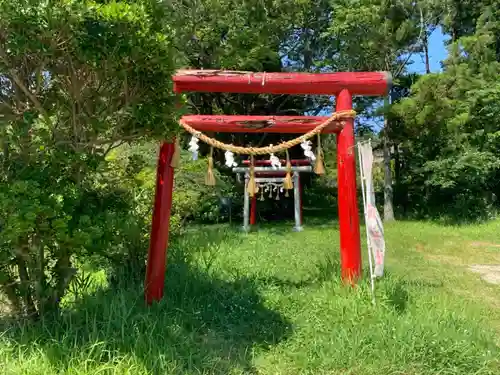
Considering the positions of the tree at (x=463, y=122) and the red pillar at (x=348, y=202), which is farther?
the tree at (x=463, y=122)

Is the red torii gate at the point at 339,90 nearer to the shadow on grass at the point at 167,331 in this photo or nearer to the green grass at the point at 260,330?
the green grass at the point at 260,330

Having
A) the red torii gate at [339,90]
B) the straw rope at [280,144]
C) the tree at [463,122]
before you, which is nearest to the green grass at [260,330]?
the red torii gate at [339,90]

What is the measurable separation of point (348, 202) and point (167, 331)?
85.7 inches

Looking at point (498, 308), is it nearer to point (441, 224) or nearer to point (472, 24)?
point (441, 224)

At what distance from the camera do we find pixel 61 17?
2633mm

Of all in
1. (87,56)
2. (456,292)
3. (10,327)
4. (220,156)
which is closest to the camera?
(87,56)

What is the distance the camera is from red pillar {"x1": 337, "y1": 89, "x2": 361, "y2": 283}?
4441mm

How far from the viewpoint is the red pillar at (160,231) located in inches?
161

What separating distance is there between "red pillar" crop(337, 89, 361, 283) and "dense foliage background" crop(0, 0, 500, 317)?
6.12 ft

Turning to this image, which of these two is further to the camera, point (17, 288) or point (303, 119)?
point (303, 119)

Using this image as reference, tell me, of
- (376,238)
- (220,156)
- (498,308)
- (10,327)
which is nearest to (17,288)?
(10,327)

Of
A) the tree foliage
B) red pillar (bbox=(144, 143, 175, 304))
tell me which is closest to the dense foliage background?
the tree foliage

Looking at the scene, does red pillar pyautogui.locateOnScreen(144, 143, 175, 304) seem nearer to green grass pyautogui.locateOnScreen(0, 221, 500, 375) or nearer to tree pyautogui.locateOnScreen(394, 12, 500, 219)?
green grass pyautogui.locateOnScreen(0, 221, 500, 375)

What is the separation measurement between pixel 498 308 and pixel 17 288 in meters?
4.92
